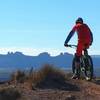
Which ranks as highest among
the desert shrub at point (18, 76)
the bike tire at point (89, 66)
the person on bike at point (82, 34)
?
the person on bike at point (82, 34)

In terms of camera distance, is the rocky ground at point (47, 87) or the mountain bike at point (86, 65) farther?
the mountain bike at point (86, 65)

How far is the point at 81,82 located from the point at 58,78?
72cm

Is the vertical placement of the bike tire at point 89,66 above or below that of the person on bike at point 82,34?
below

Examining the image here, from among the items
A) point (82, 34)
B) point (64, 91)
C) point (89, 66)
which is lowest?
point (64, 91)

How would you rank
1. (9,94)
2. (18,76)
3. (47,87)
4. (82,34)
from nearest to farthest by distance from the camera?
(9,94)
(47,87)
(82,34)
(18,76)

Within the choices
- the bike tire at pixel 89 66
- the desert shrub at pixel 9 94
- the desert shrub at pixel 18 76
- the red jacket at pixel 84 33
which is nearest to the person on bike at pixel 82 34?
the red jacket at pixel 84 33

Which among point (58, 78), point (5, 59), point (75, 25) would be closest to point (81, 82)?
point (58, 78)

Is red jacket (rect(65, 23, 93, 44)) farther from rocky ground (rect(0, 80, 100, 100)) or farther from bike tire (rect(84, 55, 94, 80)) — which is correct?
rocky ground (rect(0, 80, 100, 100))

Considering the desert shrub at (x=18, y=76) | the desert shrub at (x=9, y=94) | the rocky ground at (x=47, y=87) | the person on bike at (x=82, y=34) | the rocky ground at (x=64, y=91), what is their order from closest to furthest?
the desert shrub at (x=9, y=94) < the rocky ground at (x=47, y=87) < the rocky ground at (x=64, y=91) < the desert shrub at (x=18, y=76) < the person on bike at (x=82, y=34)

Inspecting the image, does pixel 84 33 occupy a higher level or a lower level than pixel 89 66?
higher

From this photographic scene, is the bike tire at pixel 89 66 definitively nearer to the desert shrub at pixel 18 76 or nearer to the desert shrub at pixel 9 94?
the desert shrub at pixel 18 76

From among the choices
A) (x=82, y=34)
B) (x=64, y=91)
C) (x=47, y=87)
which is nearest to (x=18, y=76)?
(x=47, y=87)

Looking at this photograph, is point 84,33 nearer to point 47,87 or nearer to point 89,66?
point 89,66

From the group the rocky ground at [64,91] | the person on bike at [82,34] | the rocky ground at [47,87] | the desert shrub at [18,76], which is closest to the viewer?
the rocky ground at [47,87]
